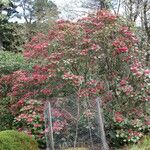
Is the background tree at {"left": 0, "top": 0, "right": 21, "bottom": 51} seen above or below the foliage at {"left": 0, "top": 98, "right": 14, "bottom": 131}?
above

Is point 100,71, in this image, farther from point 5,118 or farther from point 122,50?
point 5,118

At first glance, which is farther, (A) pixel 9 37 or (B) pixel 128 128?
(A) pixel 9 37

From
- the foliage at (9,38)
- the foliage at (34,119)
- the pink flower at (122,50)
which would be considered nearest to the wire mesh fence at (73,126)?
the foliage at (34,119)

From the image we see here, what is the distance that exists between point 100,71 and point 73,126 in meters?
1.83

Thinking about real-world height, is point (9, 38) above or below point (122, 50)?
above

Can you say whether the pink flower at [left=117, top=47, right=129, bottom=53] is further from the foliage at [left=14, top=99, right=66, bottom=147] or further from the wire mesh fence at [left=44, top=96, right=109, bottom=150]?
the foliage at [left=14, top=99, right=66, bottom=147]

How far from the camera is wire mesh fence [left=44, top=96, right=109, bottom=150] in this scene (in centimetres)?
874

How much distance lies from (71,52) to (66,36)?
0.45 metres

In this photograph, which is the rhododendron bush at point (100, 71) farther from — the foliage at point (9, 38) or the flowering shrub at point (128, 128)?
the foliage at point (9, 38)

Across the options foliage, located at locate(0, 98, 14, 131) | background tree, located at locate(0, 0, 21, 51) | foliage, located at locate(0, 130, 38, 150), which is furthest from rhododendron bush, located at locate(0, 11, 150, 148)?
background tree, located at locate(0, 0, 21, 51)

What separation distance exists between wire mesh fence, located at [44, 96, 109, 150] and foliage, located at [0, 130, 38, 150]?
2.29ft

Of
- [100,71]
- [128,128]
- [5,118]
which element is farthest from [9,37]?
[128,128]

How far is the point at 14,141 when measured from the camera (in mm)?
7473

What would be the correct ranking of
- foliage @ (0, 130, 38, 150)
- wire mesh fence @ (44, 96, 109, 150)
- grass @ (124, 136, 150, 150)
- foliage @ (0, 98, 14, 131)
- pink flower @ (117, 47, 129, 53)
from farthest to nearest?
foliage @ (0, 98, 14, 131)
pink flower @ (117, 47, 129, 53)
wire mesh fence @ (44, 96, 109, 150)
grass @ (124, 136, 150, 150)
foliage @ (0, 130, 38, 150)
